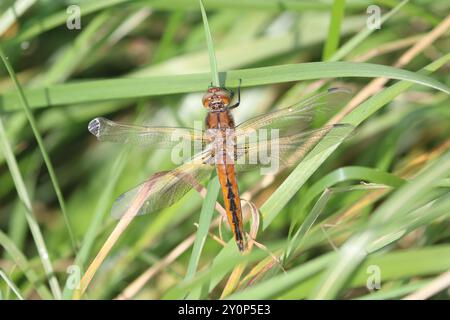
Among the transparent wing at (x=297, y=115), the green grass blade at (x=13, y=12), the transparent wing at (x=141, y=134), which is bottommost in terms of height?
the transparent wing at (x=297, y=115)

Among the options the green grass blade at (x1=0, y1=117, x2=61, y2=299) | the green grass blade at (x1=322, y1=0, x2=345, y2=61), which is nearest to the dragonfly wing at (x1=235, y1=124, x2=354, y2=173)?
the green grass blade at (x1=322, y1=0, x2=345, y2=61)

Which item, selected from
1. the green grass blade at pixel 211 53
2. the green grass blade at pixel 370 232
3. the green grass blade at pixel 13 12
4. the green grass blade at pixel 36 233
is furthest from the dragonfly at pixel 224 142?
the green grass blade at pixel 13 12

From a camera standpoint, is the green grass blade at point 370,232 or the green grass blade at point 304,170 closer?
the green grass blade at point 370,232

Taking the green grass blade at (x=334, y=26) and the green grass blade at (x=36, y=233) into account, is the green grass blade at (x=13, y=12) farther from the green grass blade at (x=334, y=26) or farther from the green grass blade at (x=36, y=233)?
the green grass blade at (x=334, y=26)
